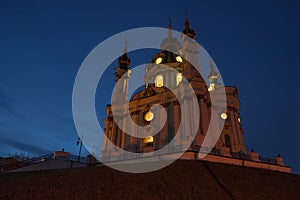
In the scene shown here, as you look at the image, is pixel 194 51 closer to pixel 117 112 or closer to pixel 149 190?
pixel 117 112

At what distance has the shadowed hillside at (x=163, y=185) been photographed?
12828 mm

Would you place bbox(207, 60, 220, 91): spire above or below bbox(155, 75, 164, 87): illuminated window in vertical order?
above

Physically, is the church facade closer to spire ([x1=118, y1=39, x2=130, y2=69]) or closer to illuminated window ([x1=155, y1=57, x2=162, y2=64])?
illuminated window ([x1=155, y1=57, x2=162, y2=64])

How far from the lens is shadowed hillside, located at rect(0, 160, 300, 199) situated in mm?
12828

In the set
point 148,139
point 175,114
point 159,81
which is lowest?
point 148,139

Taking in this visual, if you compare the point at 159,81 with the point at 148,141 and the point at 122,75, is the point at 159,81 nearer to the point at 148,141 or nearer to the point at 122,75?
the point at 122,75

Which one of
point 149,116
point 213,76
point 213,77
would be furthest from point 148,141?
point 213,76

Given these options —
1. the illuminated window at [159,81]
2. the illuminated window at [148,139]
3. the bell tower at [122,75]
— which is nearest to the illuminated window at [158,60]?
the illuminated window at [159,81]

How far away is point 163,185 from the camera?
14.2 meters

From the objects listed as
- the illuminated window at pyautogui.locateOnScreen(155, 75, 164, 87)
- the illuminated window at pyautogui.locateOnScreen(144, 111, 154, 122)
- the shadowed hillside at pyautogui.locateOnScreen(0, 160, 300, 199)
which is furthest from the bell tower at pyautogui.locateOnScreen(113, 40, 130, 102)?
the shadowed hillside at pyautogui.locateOnScreen(0, 160, 300, 199)

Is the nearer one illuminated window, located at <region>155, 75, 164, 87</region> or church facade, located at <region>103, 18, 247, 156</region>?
church facade, located at <region>103, 18, 247, 156</region>

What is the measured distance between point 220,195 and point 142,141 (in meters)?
21.2

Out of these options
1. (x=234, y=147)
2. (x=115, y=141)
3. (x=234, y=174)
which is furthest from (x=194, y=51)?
(x=234, y=174)

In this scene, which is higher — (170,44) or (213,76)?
(170,44)
